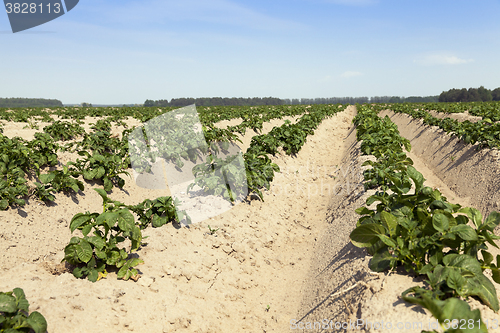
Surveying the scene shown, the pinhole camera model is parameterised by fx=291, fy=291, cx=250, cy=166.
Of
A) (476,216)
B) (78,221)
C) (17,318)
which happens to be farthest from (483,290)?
(78,221)

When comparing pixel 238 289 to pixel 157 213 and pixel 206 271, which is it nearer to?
pixel 206 271

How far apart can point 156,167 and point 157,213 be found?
4091 mm

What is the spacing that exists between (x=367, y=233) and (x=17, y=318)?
3390mm

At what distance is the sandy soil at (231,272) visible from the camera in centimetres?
299

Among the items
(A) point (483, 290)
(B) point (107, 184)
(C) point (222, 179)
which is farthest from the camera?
(B) point (107, 184)

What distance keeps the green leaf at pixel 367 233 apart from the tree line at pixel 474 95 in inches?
4384

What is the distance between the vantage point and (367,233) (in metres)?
3.33

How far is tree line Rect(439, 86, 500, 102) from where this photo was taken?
91.3m

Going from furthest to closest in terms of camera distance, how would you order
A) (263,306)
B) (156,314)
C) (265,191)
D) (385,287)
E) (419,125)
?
(419,125)
(265,191)
(263,306)
(156,314)
(385,287)

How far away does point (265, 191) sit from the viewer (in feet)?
24.0

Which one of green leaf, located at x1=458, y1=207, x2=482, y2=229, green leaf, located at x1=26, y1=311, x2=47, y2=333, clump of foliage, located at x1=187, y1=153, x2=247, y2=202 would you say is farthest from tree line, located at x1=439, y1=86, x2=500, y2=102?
green leaf, located at x1=26, y1=311, x2=47, y2=333

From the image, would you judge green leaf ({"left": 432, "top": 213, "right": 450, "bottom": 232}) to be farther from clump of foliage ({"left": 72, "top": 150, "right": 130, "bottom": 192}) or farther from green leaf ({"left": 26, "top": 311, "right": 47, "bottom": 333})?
clump of foliage ({"left": 72, "top": 150, "right": 130, "bottom": 192})

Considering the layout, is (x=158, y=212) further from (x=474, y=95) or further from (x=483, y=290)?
(x=474, y=95)

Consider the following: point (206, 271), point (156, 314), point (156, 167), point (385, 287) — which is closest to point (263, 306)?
point (206, 271)
